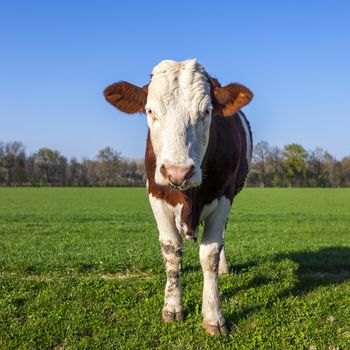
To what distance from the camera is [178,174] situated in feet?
13.5

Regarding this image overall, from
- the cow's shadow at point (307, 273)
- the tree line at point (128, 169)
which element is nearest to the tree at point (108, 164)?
the tree line at point (128, 169)

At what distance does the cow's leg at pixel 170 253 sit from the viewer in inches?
220

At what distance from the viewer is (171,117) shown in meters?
4.51

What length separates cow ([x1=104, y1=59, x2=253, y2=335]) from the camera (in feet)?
14.3

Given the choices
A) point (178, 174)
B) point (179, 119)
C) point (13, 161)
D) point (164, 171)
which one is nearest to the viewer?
point (178, 174)

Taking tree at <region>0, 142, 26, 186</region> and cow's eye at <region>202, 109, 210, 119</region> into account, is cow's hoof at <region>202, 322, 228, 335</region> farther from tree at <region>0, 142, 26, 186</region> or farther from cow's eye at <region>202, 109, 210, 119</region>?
tree at <region>0, 142, 26, 186</region>

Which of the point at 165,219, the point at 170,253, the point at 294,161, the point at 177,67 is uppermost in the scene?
the point at 294,161

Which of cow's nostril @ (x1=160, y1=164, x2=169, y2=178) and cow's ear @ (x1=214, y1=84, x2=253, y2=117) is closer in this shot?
cow's nostril @ (x1=160, y1=164, x2=169, y2=178)

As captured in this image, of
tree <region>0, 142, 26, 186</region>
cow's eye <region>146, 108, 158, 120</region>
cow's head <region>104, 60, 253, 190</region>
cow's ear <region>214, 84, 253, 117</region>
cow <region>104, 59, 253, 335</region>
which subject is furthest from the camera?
tree <region>0, 142, 26, 186</region>

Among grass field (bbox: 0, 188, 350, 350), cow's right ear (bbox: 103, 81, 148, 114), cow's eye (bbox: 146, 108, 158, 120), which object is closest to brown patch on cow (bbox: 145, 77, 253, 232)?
cow's right ear (bbox: 103, 81, 148, 114)

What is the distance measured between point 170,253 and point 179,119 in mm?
2019

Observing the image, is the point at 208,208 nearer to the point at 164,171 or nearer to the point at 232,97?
the point at 232,97

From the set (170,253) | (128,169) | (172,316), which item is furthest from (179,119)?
(128,169)

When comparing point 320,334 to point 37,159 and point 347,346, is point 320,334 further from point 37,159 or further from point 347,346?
point 37,159
